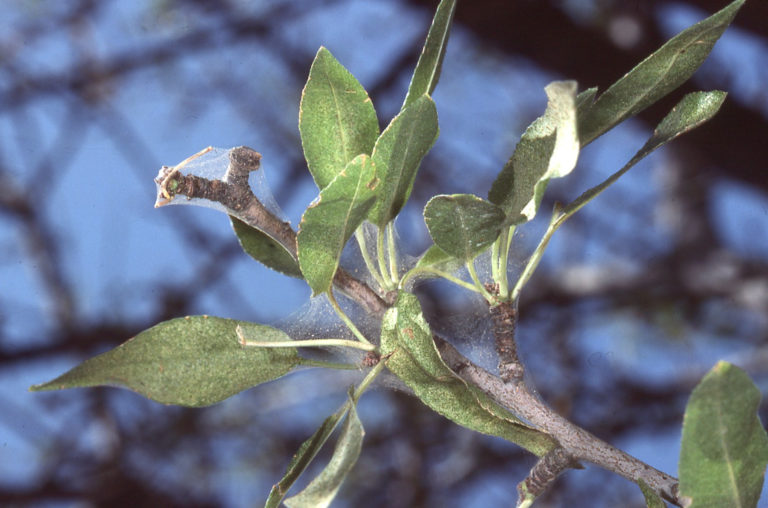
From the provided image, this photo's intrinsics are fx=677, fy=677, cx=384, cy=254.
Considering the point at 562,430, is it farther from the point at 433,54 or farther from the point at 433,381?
the point at 433,54

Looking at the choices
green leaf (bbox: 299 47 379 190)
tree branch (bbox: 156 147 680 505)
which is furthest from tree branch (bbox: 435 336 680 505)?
green leaf (bbox: 299 47 379 190)

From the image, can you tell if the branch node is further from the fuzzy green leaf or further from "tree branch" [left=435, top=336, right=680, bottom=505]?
the fuzzy green leaf

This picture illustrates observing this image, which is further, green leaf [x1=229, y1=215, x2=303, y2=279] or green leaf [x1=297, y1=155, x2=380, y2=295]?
green leaf [x1=229, y1=215, x2=303, y2=279]

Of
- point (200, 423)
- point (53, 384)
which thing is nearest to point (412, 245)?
point (200, 423)

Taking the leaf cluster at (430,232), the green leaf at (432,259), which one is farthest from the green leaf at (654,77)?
the green leaf at (432,259)

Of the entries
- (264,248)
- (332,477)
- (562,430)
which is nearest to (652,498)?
(562,430)

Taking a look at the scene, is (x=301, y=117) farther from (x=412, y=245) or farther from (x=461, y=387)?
(x=412, y=245)

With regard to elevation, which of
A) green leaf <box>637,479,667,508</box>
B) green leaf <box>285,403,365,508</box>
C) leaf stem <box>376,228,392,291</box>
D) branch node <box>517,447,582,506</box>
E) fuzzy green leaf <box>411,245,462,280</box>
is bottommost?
green leaf <box>637,479,667,508</box>

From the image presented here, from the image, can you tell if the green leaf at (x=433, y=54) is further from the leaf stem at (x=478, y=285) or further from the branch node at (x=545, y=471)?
the branch node at (x=545, y=471)
